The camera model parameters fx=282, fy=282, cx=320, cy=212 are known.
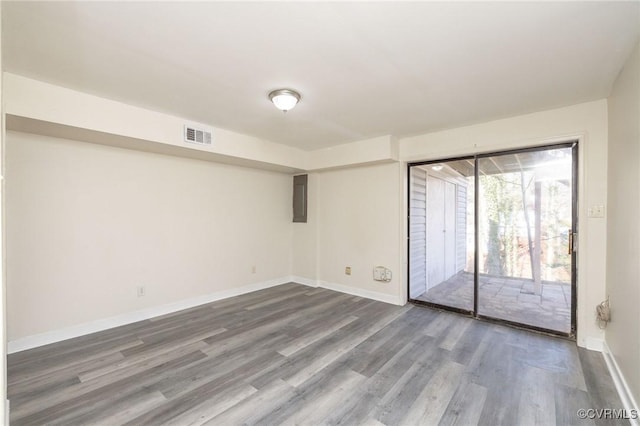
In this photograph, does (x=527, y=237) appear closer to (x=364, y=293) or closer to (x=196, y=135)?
(x=364, y=293)

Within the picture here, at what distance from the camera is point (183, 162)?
3.95m

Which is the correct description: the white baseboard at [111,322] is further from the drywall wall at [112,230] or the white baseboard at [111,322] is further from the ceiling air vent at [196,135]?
the ceiling air vent at [196,135]

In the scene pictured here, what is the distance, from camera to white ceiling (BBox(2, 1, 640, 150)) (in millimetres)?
1648

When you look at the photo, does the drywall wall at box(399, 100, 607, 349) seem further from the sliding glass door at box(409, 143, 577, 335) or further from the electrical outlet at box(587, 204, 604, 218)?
the sliding glass door at box(409, 143, 577, 335)

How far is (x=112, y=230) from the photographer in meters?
3.32

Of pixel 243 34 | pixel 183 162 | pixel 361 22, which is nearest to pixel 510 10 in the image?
pixel 361 22

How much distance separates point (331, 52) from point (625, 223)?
8.45 feet

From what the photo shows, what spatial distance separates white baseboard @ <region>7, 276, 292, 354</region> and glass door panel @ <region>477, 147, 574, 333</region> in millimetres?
3708

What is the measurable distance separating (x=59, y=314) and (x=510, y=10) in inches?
182

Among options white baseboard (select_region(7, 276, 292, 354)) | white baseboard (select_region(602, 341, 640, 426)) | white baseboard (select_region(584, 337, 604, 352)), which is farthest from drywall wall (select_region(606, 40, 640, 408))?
white baseboard (select_region(7, 276, 292, 354))

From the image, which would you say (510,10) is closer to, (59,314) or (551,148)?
(551,148)

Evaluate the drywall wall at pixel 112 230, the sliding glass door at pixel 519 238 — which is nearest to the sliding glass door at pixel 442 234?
the sliding glass door at pixel 519 238

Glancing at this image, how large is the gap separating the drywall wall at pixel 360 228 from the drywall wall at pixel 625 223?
7.27ft

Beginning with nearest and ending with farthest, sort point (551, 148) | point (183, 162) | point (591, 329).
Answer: point (591, 329) < point (551, 148) < point (183, 162)
